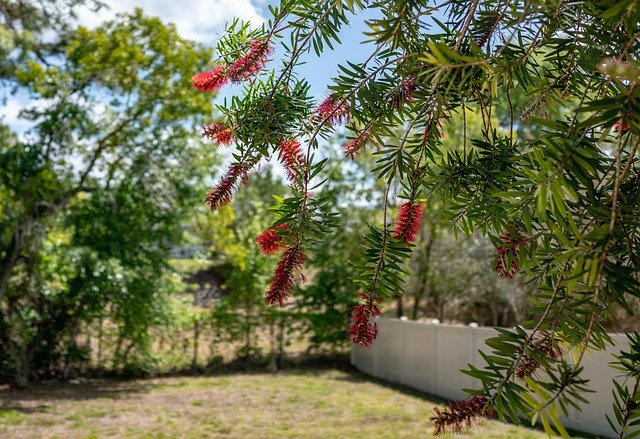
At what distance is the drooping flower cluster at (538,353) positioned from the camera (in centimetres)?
100

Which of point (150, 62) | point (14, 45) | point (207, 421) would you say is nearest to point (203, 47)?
point (150, 62)

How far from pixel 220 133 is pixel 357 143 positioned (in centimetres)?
32

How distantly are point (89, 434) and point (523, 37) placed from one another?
8.11 meters

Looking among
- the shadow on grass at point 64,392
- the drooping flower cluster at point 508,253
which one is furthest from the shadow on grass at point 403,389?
the drooping flower cluster at point 508,253

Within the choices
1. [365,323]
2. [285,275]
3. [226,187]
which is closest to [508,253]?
[365,323]

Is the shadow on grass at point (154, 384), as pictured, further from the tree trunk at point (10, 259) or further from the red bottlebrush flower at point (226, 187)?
the red bottlebrush flower at point (226, 187)

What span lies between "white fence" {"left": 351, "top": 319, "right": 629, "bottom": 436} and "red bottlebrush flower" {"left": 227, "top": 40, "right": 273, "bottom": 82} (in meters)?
6.76

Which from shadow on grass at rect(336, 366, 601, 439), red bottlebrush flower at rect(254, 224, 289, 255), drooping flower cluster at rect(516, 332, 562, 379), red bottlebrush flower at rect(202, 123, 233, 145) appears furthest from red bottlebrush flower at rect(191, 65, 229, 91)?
shadow on grass at rect(336, 366, 601, 439)

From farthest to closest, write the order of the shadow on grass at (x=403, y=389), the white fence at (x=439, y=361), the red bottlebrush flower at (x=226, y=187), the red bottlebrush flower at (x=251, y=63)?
1. the shadow on grass at (x=403, y=389)
2. the white fence at (x=439, y=361)
3. the red bottlebrush flower at (x=251, y=63)
4. the red bottlebrush flower at (x=226, y=187)

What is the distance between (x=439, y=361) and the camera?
10.5 meters

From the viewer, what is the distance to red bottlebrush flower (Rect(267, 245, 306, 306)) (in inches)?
49.1

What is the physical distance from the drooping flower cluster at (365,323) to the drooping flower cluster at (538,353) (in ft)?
0.95

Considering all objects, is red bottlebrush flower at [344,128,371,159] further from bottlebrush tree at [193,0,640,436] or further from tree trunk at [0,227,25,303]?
tree trunk at [0,227,25,303]

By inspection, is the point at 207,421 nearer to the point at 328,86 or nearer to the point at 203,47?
the point at 203,47
